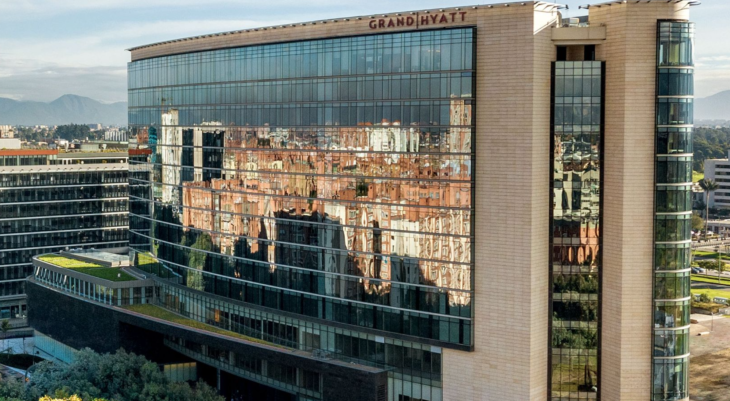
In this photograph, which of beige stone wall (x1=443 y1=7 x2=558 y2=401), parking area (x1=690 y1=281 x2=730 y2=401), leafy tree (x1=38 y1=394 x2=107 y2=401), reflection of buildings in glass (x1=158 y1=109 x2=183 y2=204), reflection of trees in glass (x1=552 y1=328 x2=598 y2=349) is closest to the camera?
beige stone wall (x1=443 y1=7 x2=558 y2=401)

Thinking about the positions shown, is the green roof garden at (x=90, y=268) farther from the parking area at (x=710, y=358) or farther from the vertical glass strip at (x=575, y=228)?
the parking area at (x=710, y=358)

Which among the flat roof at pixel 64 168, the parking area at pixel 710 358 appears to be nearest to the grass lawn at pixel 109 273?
the flat roof at pixel 64 168

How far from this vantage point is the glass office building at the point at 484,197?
220 ft

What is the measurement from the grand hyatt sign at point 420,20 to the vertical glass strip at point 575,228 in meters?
8.58

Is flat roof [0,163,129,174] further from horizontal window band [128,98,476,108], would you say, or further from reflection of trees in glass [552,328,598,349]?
reflection of trees in glass [552,328,598,349]

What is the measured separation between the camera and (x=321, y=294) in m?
81.4

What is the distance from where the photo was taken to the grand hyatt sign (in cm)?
7000

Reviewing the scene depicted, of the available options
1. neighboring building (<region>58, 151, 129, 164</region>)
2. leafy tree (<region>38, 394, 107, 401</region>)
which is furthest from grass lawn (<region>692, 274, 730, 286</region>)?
leafy tree (<region>38, 394, 107, 401</region>)

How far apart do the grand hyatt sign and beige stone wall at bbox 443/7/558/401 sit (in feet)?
8.08

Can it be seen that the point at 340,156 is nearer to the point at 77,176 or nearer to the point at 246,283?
the point at 246,283

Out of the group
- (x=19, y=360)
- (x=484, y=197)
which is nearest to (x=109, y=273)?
(x=19, y=360)

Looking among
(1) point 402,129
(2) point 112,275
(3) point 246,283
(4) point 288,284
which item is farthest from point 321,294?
(2) point 112,275

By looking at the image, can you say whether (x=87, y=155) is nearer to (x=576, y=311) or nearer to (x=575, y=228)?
(x=575, y=228)

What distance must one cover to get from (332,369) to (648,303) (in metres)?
26.6
